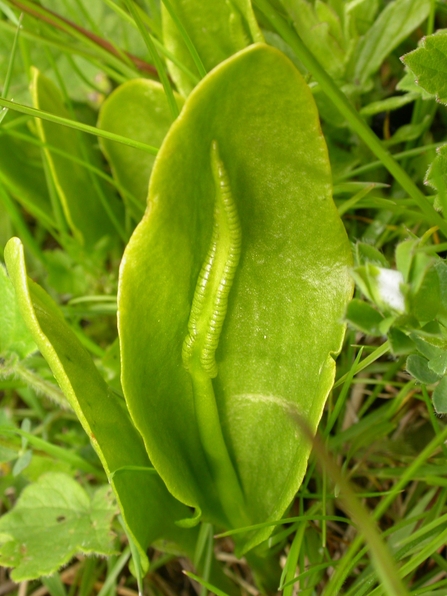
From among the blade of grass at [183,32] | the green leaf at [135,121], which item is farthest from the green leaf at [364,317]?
the green leaf at [135,121]

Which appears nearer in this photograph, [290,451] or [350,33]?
[290,451]

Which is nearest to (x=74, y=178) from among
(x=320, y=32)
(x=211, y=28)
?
(x=211, y=28)

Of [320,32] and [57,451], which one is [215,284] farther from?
[320,32]

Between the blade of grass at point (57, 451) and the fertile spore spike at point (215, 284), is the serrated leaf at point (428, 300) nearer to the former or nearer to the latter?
the fertile spore spike at point (215, 284)

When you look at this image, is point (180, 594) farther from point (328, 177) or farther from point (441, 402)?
point (328, 177)

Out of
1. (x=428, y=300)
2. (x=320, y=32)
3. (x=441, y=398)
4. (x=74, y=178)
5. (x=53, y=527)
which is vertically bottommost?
(x=53, y=527)

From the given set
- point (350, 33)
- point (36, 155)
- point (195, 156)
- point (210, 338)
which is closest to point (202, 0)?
point (350, 33)
